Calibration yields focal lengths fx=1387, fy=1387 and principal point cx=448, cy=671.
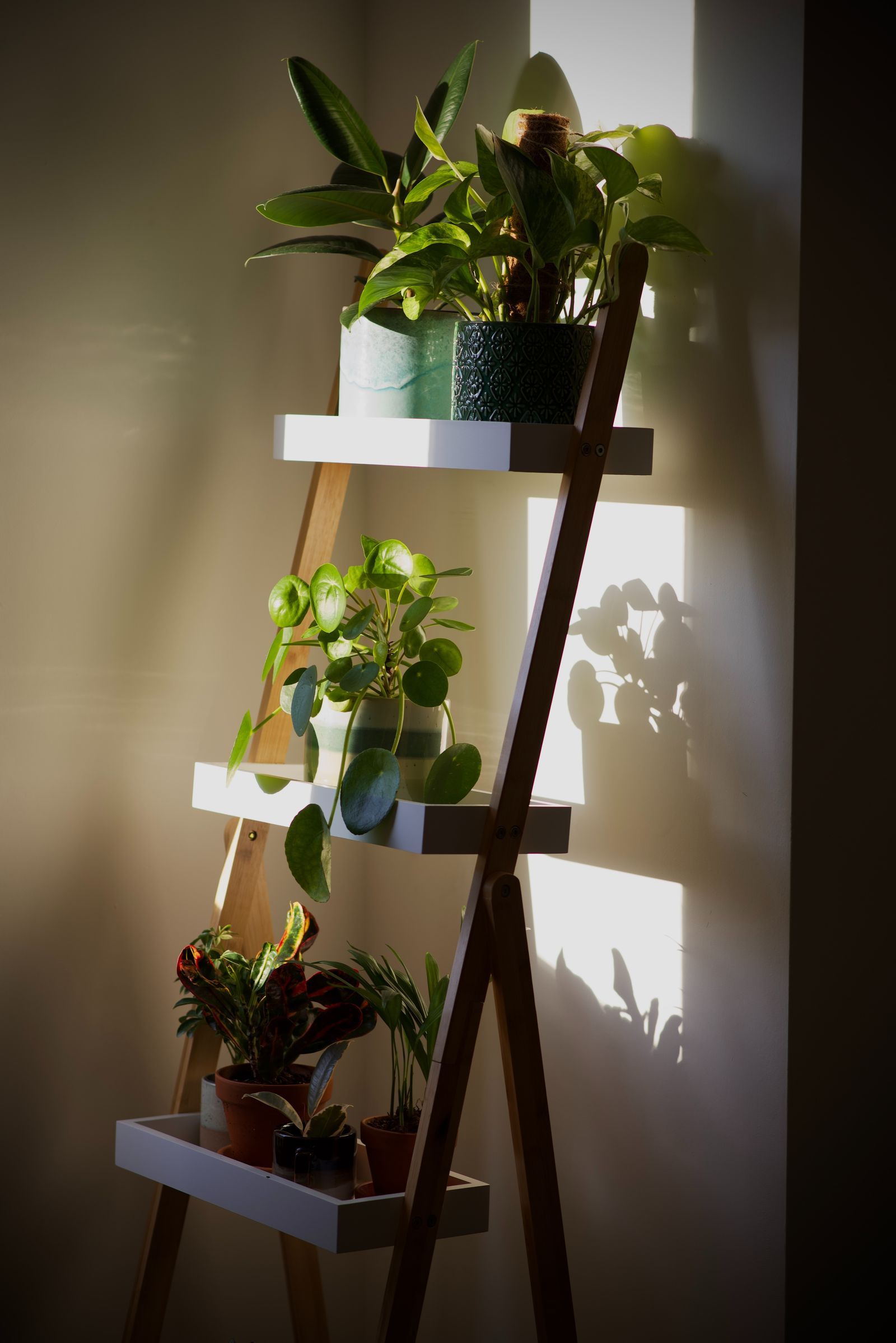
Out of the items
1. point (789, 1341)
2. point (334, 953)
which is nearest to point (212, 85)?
point (334, 953)

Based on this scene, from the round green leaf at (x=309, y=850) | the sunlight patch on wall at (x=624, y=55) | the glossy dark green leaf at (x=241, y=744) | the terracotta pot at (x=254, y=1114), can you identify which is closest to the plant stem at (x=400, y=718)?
the round green leaf at (x=309, y=850)

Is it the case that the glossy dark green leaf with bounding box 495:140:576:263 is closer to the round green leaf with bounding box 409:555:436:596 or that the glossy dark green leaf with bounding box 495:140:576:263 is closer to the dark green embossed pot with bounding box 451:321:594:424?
the dark green embossed pot with bounding box 451:321:594:424

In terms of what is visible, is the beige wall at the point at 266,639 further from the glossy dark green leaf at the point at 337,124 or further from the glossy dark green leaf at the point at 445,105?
the glossy dark green leaf at the point at 337,124

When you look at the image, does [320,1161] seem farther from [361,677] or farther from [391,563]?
[391,563]

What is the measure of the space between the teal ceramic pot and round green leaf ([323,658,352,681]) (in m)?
0.28

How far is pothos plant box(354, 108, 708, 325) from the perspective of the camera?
1304 millimetres

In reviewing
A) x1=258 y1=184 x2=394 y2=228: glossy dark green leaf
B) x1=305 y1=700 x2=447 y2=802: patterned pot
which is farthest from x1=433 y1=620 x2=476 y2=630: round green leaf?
x1=258 y1=184 x2=394 y2=228: glossy dark green leaf

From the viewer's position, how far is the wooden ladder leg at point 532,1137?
1.39 m

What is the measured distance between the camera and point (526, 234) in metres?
1.34

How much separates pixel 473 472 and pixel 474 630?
21 centimetres

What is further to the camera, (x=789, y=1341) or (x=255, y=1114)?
(x=255, y=1114)

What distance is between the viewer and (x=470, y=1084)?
1854 mm

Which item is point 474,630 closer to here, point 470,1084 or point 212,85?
point 470,1084

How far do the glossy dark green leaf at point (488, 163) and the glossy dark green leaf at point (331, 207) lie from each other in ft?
0.50
